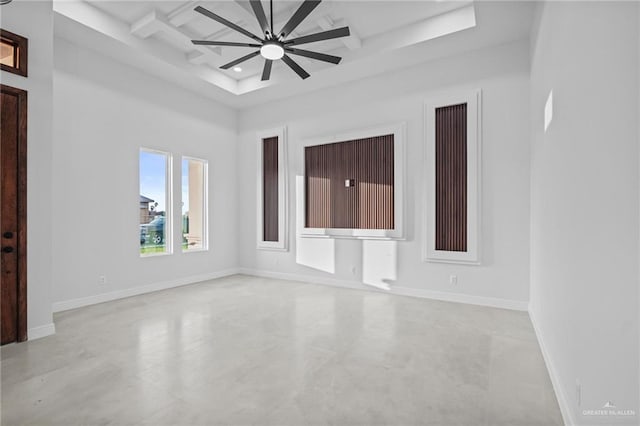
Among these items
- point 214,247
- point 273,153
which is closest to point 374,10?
point 273,153

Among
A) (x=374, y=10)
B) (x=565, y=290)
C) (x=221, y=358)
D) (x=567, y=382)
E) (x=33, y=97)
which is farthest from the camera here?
(x=374, y=10)

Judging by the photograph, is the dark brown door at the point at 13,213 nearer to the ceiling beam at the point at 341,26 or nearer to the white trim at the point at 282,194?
the ceiling beam at the point at 341,26

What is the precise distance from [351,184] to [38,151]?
4392 mm

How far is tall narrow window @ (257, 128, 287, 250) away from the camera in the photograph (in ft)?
22.7

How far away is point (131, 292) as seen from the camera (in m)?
5.47

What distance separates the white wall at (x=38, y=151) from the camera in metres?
3.54

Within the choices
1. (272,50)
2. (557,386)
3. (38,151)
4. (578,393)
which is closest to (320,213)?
(272,50)

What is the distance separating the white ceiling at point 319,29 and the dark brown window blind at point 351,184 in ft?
4.24

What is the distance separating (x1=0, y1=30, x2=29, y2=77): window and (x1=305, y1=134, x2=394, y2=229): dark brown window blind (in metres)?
4.24

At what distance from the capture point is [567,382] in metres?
2.21

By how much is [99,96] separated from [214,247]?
3380 millimetres

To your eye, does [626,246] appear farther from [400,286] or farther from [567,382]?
[400,286]

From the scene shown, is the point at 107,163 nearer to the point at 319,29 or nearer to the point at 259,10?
the point at 259,10

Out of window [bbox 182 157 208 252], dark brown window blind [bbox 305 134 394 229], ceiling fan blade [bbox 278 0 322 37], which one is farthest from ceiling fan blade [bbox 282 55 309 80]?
window [bbox 182 157 208 252]
